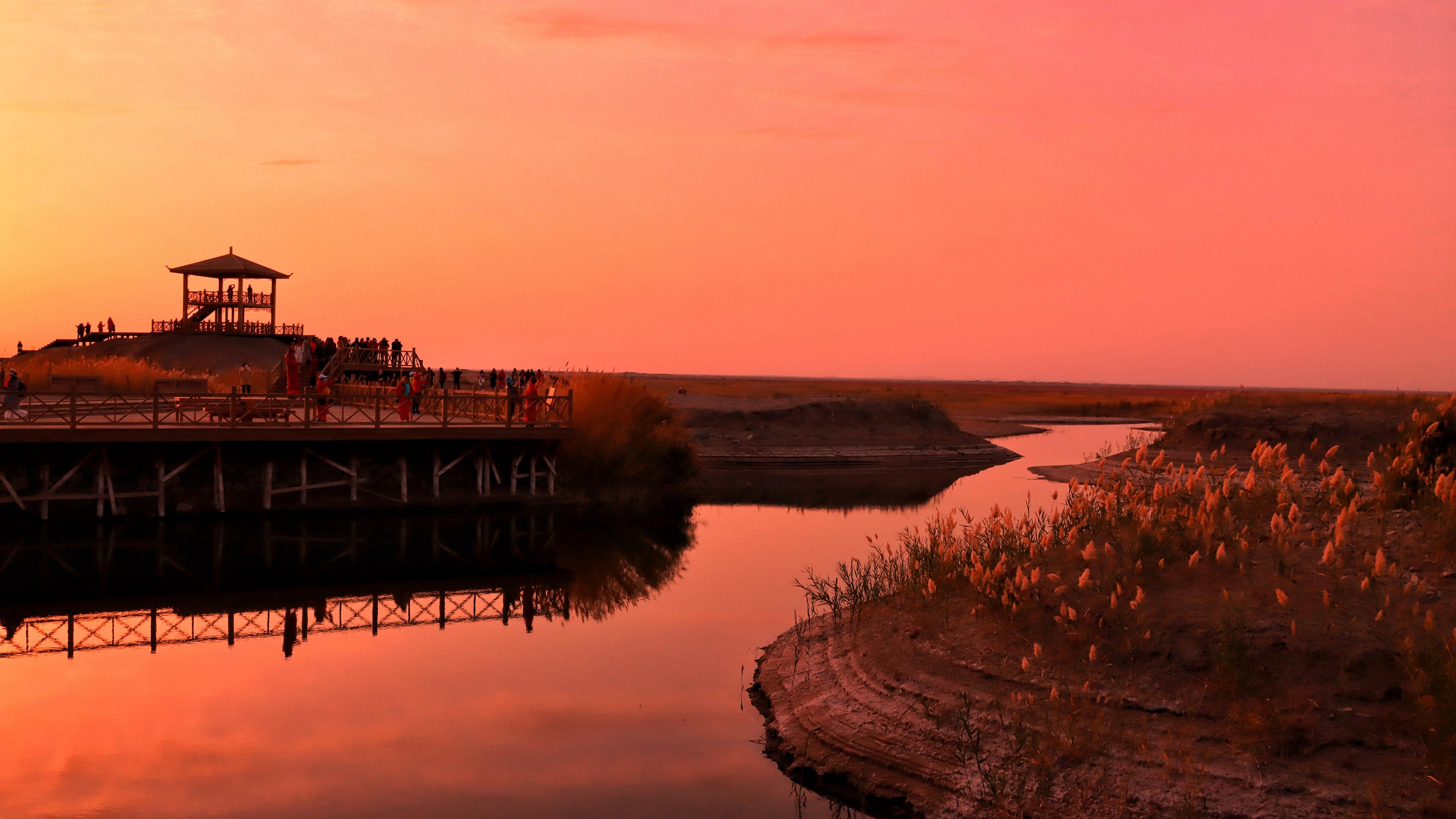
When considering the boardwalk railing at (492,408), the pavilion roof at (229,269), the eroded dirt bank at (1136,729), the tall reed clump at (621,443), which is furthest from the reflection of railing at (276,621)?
the pavilion roof at (229,269)

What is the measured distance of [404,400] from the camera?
3406 cm

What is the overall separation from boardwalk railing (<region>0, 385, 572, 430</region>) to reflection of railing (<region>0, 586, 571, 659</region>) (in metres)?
10.2

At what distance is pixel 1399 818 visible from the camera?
8.70 meters

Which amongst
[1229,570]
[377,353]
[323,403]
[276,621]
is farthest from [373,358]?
[1229,570]

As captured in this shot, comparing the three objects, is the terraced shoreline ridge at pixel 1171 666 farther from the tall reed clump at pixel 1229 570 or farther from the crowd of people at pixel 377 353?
the crowd of people at pixel 377 353

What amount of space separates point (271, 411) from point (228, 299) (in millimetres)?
41845

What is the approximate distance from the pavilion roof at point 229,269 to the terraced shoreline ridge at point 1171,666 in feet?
195

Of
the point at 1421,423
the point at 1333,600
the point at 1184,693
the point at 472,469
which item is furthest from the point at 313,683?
the point at 472,469

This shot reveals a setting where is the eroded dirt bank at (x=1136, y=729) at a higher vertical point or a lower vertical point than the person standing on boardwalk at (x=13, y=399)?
lower

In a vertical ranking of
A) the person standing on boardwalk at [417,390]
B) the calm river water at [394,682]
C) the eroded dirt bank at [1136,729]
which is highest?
the person standing on boardwalk at [417,390]

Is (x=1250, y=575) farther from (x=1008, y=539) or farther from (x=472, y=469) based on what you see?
(x=472, y=469)

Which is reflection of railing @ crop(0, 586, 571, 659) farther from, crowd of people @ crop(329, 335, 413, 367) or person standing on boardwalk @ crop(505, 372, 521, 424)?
crowd of people @ crop(329, 335, 413, 367)

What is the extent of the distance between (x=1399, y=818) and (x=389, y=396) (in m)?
37.5

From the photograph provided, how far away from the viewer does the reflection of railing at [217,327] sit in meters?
68.6
